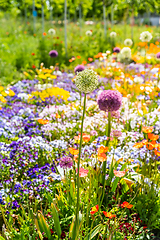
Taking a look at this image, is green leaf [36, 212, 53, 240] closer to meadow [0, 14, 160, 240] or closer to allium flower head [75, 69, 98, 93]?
meadow [0, 14, 160, 240]

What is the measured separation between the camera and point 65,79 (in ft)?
18.8

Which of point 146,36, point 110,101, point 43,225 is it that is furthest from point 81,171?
point 146,36

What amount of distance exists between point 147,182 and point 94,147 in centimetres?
92

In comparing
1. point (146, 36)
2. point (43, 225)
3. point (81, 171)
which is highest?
point (146, 36)

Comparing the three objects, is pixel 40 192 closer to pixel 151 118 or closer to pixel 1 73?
pixel 151 118

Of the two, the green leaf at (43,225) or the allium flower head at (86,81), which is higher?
the allium flower head at (86,81)

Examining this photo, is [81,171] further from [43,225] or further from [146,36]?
[146,36]

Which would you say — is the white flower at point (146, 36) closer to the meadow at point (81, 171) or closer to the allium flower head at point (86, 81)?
the meadow at point (81, 171)

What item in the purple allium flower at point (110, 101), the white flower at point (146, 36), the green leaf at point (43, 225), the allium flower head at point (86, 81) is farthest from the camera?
the white flower at point (146, 36)

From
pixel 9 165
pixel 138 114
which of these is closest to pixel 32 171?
pixel 9 165

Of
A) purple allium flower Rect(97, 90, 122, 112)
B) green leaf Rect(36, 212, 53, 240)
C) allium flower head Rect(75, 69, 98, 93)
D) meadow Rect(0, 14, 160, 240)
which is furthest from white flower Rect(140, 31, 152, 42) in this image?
green leaf Rect(36, 212, 53, 240)

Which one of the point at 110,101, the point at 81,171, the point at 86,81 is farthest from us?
the point at 110,101

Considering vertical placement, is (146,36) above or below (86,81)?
above

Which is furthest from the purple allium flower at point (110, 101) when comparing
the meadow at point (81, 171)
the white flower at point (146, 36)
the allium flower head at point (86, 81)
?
the white flower at point (146, 36)
